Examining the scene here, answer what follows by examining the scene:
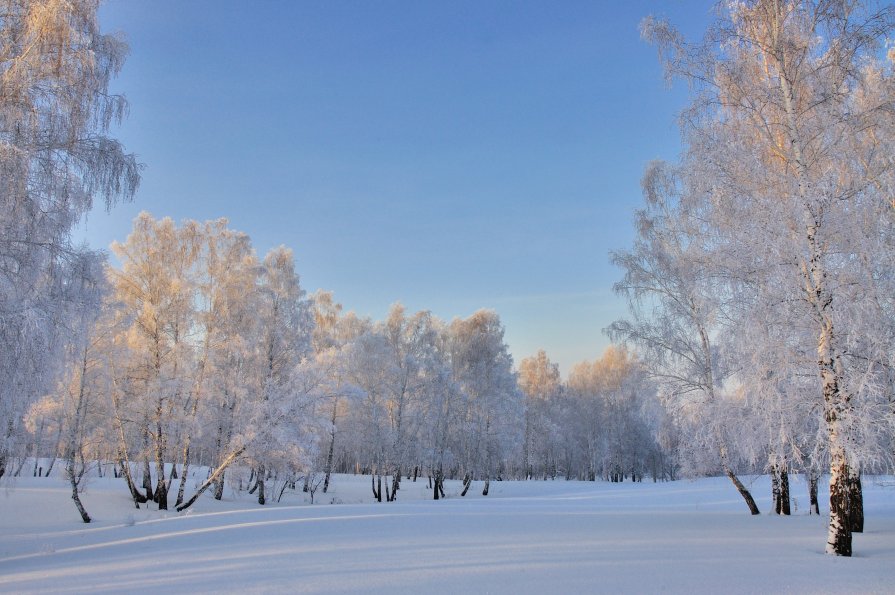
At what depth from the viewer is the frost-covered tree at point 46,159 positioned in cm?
734

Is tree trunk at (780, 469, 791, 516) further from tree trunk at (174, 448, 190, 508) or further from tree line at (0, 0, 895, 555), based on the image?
tree trunk at (174, 448, 190, 508)

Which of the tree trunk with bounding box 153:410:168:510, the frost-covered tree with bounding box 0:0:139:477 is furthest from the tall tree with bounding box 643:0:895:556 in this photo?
the tree trunk with bounding box 153:410:168:510

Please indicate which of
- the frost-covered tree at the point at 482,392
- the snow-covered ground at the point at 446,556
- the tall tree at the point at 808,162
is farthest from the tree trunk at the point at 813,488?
the frost-covered tree at the point at 482,392

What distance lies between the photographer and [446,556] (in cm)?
784

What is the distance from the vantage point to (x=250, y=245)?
2394cm

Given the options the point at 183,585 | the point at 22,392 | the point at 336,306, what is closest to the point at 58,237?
the point at 22,392

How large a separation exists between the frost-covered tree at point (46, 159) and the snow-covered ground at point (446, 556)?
3.28m

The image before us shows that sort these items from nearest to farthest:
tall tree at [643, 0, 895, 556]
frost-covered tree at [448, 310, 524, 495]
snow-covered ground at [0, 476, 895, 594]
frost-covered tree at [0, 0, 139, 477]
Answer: snow-covered ground at [0, 476, 895, 594] → frost-covered tree at [0, 0, 139, 477] → tall tree at [643, 0, 895, 556] → frost-covered tree at [448, 310, 524, 495]

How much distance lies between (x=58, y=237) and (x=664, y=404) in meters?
14.7

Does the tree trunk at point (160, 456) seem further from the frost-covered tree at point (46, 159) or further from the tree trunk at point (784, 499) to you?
the tree trunk at point (784, 499)

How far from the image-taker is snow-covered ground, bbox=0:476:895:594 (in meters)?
6.36

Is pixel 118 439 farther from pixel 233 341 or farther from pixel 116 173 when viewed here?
pixel 116 173

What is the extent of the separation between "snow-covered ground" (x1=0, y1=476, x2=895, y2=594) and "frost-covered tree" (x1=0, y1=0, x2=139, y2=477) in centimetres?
328

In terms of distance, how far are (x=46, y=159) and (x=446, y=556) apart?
324 inches
